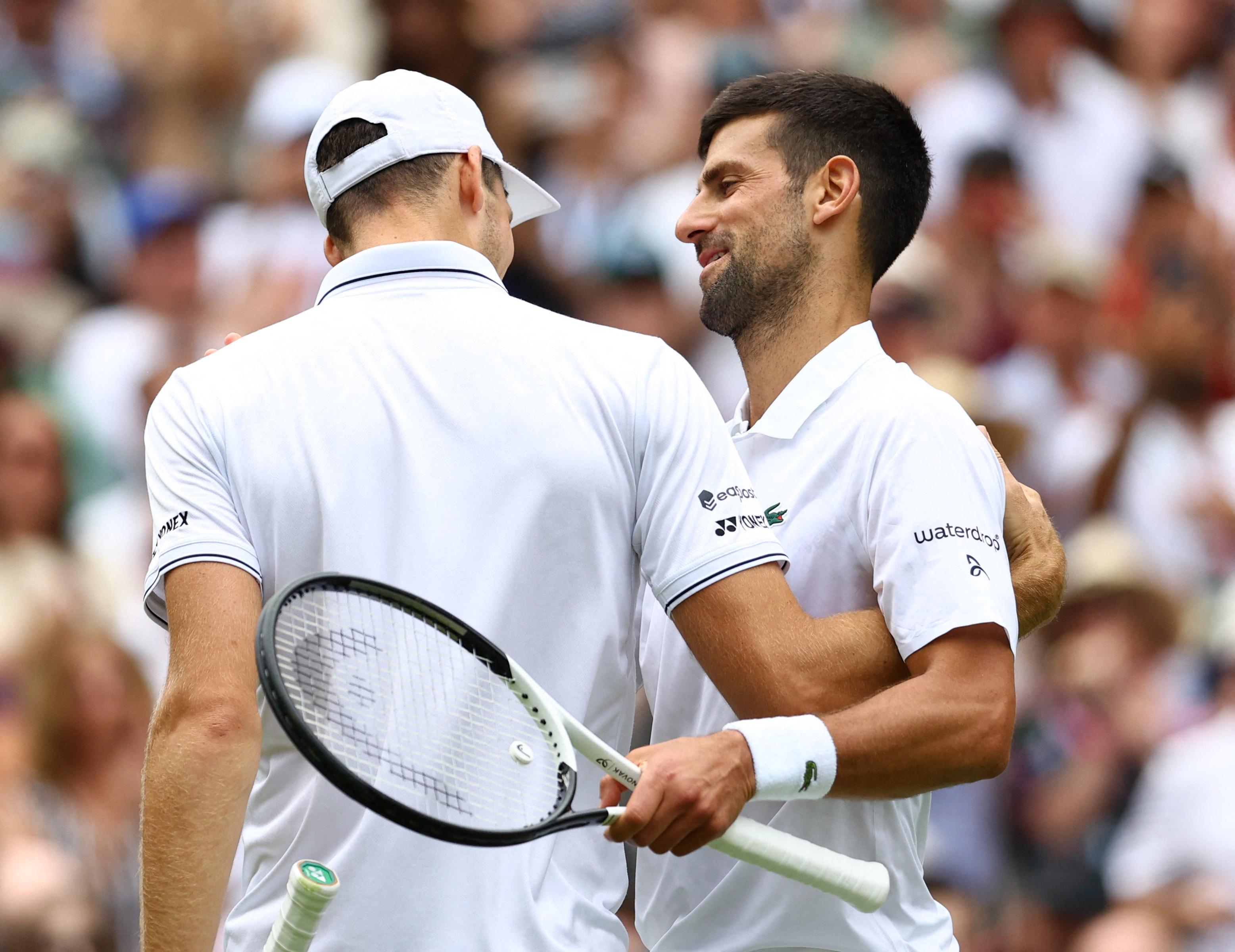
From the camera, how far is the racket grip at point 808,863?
8.10ft

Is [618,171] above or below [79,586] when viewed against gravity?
above

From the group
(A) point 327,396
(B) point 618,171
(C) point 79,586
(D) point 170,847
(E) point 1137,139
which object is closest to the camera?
(D) point 170,847

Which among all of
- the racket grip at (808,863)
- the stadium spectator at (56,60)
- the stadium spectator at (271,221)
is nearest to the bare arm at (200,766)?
the racket grip at (808,863)

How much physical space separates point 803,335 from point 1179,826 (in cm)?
375

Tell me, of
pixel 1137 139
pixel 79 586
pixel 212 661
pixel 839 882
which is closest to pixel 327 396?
pixel 212 661

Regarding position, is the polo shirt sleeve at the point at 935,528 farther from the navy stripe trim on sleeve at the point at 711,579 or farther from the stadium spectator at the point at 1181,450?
the stadium spectator at the point at 1181,450

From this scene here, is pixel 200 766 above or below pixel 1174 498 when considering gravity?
above

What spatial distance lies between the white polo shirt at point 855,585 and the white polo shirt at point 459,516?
288 millimetres

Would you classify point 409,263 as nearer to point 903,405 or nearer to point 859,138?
point 903,405

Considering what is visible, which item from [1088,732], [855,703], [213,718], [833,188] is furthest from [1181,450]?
[213,718]

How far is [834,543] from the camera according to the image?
2.87 m

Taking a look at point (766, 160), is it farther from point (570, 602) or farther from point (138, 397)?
point (138, 397)

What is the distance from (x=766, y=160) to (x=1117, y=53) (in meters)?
6.11

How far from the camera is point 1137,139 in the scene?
8.36m
